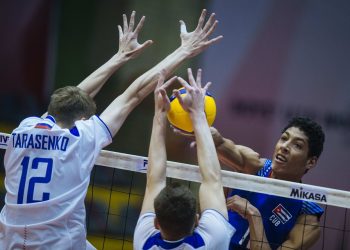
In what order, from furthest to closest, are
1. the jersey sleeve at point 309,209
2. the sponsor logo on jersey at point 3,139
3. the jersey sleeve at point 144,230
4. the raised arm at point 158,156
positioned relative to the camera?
1. the sponsor logo on jersey at point 3,139
2. the jersey sleeve at point 309,209
3. the raised arm at point 158,156
4. the jersey sleeve at point 144,230

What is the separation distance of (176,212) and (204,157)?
41 cm

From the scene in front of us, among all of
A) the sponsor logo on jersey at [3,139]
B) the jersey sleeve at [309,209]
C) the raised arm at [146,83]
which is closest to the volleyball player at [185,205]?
the raised arm at [146,83]

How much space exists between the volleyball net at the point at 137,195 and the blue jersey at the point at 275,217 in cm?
21

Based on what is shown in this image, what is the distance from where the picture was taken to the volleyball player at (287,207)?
4301mm

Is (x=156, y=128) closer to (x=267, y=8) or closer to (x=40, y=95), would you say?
(x=267, y=8)

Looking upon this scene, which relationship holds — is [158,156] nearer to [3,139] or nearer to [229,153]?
[229,153]

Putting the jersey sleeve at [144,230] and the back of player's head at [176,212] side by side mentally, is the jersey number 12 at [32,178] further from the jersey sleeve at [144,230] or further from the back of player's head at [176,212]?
the back of player's head at [176,212]

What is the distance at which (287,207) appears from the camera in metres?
4.42

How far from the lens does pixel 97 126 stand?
3664 millimetres

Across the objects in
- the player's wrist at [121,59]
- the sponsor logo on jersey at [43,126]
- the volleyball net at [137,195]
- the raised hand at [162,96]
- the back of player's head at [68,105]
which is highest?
the player's wrist at [121,59]

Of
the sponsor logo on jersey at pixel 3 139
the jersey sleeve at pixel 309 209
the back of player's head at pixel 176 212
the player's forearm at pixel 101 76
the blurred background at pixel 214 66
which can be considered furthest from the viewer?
the blurred background at pixel 214 66

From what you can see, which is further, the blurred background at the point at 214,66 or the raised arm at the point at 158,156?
the blurred background at the point at 214,66

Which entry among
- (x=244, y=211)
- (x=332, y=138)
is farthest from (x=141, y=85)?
(x=332, y=138)

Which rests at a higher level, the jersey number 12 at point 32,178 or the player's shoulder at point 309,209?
the jersey number 12 at point 32,178
